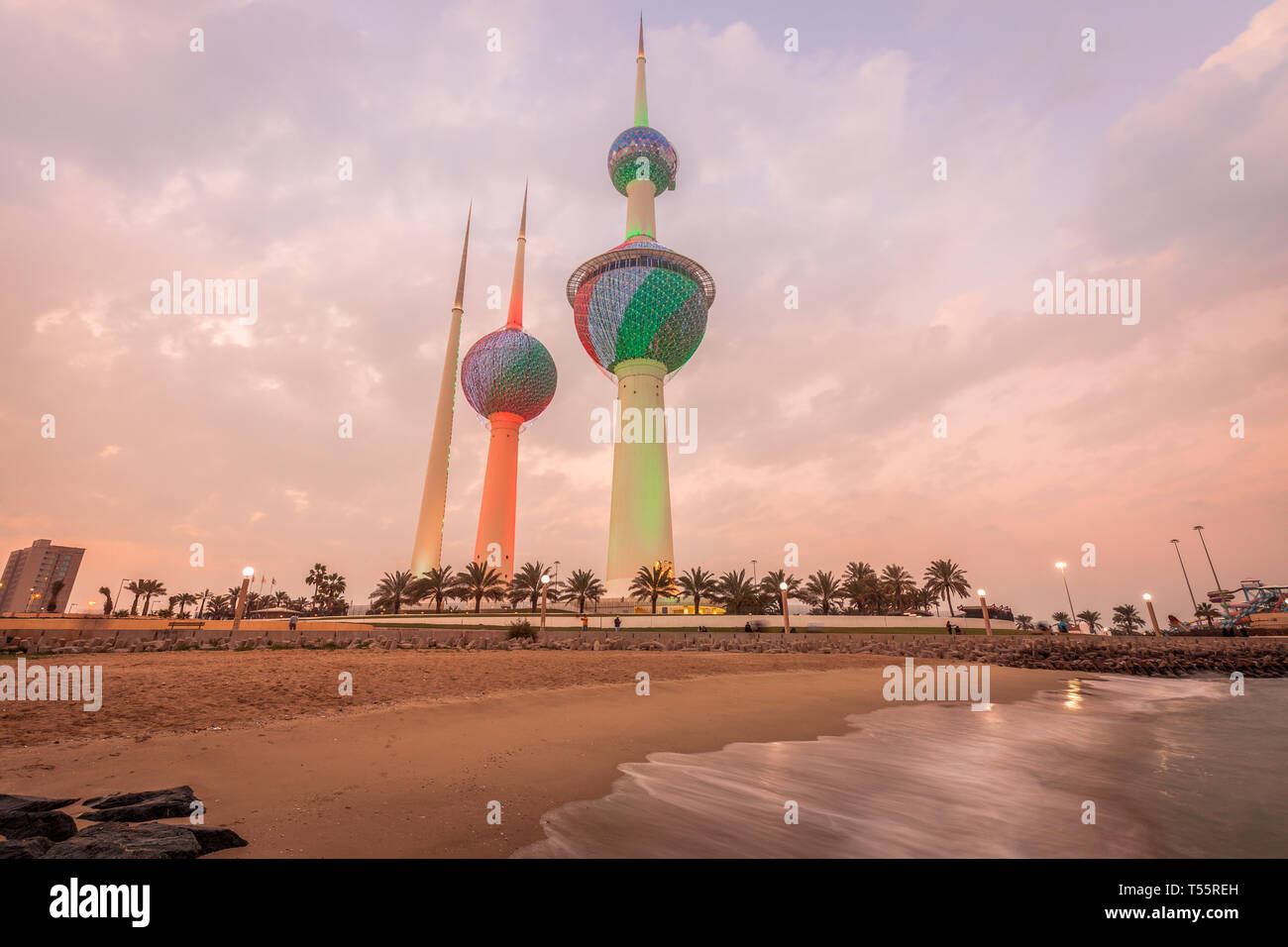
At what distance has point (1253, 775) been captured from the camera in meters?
6.96

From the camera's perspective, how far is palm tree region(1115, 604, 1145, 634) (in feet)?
311

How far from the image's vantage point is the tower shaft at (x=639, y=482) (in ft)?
184

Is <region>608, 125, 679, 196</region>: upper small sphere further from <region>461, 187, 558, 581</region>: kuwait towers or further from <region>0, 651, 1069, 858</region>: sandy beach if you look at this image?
<region>0, 651, 1069, 858</region>: sandy beach

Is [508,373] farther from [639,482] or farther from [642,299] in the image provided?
[639,482]

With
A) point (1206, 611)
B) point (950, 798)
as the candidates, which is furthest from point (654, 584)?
point (1206, 611)

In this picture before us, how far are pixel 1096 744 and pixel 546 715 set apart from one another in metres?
8.70

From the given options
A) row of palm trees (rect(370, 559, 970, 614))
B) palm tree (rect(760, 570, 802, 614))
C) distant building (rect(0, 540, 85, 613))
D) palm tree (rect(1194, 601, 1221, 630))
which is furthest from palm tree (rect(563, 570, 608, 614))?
distant building (rect(0, 540, 85, 613))

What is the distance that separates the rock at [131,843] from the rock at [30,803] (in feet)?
3.45

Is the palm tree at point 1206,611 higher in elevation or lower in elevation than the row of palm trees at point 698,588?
lower

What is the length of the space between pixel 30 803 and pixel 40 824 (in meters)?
0.90

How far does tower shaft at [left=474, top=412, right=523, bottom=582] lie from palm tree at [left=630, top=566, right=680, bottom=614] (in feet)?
90.5

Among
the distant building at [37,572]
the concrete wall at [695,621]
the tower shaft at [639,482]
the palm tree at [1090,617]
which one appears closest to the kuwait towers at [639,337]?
the tower shaft at [639,482]

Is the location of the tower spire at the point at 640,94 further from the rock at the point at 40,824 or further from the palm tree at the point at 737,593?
the rock at the point at 40,824
